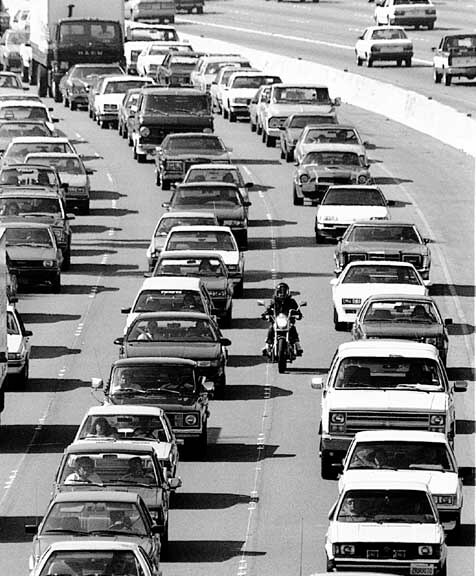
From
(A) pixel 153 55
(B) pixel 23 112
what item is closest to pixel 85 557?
(B) pixel 23 112

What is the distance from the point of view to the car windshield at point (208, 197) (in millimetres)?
51781

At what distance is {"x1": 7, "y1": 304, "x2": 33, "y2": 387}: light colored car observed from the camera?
35281mm

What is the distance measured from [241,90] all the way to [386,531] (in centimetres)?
5541

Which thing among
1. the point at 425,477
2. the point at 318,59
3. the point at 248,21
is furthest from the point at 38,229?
the point at 248,21

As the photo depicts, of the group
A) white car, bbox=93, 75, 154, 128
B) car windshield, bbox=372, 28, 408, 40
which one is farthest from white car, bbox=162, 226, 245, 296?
car windshield, bbox=372, 28, 408, 40

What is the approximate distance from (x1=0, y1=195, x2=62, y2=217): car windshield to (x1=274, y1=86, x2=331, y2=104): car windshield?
2029cm

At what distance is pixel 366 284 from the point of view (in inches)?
1612

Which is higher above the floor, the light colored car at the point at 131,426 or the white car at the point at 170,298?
the light colored car at the point at 131,426

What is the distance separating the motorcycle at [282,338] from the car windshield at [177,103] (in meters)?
28.3

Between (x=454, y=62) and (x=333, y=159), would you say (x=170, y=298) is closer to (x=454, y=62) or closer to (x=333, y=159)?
(x=333, y=159)

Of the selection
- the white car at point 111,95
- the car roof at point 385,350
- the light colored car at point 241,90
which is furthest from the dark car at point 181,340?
the light colored car at point 241,90

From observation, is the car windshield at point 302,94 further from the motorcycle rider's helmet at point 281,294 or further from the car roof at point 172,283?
the motorcycle rider's helmet at point 281,294

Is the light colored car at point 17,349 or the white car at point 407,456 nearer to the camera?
the white car at point 407,456

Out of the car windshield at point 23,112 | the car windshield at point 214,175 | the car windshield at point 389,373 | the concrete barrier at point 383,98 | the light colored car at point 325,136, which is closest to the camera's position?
the car windshield at point 389,373
